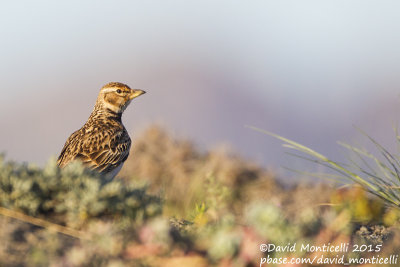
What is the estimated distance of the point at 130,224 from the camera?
421 cm

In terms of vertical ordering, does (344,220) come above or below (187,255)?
above

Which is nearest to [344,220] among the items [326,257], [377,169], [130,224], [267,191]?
[326,257]

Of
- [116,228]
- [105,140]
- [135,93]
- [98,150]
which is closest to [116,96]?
[135,93]

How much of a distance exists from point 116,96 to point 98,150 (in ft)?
4.71

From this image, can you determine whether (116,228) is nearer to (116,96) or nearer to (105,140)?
(105,140)

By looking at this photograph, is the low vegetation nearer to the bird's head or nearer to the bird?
the bird

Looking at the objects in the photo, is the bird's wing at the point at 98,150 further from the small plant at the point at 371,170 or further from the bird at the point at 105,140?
the small plant at the point at 371,170

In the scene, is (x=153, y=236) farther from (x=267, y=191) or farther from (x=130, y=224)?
(x=267, y=191)

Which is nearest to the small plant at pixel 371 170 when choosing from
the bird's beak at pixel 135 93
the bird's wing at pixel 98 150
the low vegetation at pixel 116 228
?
the low vegetation at pixel 116 228

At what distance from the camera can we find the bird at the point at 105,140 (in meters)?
8.12

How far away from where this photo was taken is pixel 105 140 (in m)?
8.38

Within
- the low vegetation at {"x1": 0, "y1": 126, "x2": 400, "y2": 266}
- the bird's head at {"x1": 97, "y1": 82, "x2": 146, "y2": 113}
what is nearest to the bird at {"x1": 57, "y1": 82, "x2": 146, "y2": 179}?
the bird's head at {"x1": 97, "y1": 82, "x2": 146, "y2": 113}

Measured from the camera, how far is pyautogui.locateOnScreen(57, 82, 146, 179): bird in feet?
26.7

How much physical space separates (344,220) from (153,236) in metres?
1.34
